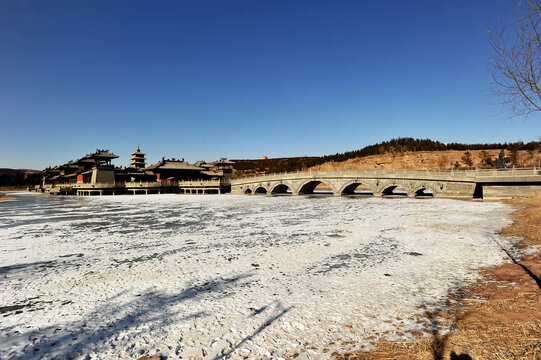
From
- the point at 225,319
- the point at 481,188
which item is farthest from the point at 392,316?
the point at 481,188

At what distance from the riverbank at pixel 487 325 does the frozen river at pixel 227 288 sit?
0.39m

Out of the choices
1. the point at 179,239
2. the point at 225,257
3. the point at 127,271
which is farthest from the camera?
the point at 179,239

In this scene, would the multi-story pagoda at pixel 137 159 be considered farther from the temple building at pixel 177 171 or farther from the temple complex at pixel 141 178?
the temple building at pixel 177 171

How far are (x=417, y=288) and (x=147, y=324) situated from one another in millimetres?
6572

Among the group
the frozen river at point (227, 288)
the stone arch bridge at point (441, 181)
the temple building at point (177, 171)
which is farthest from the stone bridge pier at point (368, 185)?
the frozen river at point (227, 288)

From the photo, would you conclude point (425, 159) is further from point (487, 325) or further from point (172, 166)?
point (487, 325)

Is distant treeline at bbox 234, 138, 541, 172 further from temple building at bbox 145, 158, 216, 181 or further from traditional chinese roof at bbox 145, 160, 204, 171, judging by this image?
traditional chinese roof at bbox 145, 160, 204, 171

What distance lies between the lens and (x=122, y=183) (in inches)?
2422

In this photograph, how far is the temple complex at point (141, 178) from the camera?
60.7 m

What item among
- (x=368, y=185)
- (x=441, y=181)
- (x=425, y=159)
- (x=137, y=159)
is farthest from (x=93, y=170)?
(x=425, y=159)

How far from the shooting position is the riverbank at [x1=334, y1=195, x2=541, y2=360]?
4387 mm

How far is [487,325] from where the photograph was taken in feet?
16.7

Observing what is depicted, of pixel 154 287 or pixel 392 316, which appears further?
pixel 154 287

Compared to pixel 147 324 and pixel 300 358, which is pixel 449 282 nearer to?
pixel 300 358
